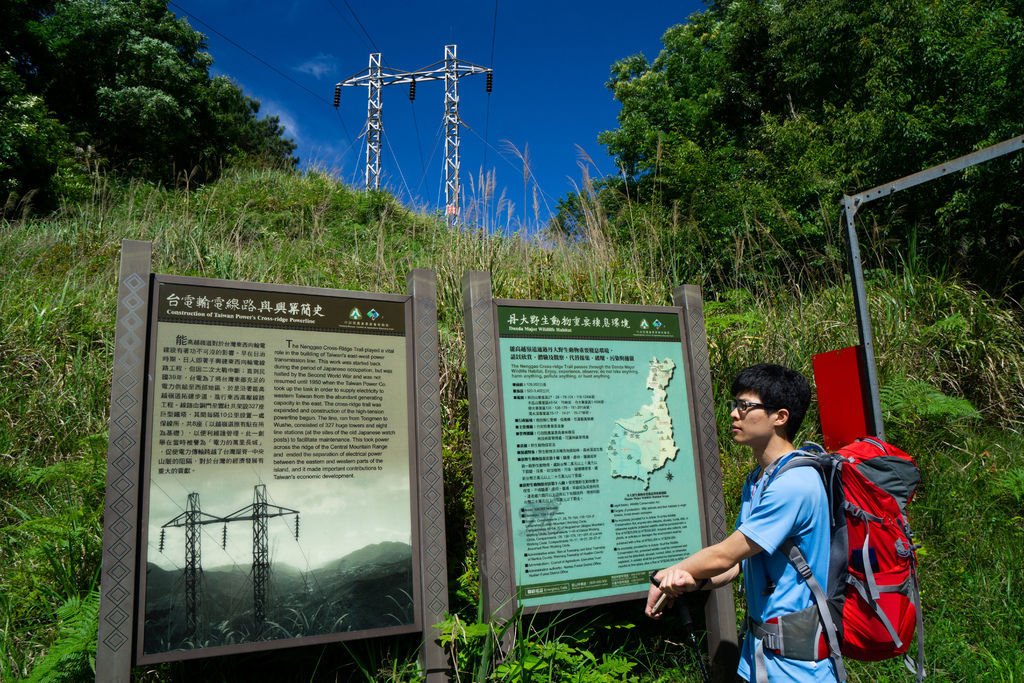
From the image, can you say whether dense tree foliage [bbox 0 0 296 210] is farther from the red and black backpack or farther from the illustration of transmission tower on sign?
the red and black backpack

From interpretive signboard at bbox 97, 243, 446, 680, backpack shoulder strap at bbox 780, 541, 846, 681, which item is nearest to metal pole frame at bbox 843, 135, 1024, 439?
backpack shoulder strap at bbox 780, 541, 846, 681

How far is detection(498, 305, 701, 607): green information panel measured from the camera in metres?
2.97

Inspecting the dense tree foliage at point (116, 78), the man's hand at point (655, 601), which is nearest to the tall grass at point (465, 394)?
the man's hand at point (655, 601)

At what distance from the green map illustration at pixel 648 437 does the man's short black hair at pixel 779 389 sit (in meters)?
1.08

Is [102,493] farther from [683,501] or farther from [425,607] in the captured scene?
[683,501]

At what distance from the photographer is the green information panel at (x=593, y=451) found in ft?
9.75

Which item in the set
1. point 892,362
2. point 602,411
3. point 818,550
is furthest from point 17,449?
point 892,362

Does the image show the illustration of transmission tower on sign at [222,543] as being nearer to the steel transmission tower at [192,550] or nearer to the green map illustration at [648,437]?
the steel transmission tower at [192,550]

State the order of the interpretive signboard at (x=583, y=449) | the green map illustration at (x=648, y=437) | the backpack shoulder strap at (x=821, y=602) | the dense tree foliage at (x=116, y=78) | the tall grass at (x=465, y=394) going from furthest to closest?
1. the dense tree foliage at (x=116, y=78)
2. the green map illustration at (x=648, y=437)
3. the tall grass at (x=465, y=394)
4. the interpretive signboard at (x=583, y=449)
5. the backpack shoulder strap at (x=821, y=602)

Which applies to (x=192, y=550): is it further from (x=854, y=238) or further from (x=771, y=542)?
(x=854, y=238)

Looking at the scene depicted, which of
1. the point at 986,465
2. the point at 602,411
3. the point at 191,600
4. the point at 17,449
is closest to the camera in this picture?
the point at 191,600

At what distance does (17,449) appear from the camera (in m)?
3.96

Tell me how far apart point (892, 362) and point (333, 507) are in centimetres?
450

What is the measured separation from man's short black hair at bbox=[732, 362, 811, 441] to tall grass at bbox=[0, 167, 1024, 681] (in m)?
1.48
